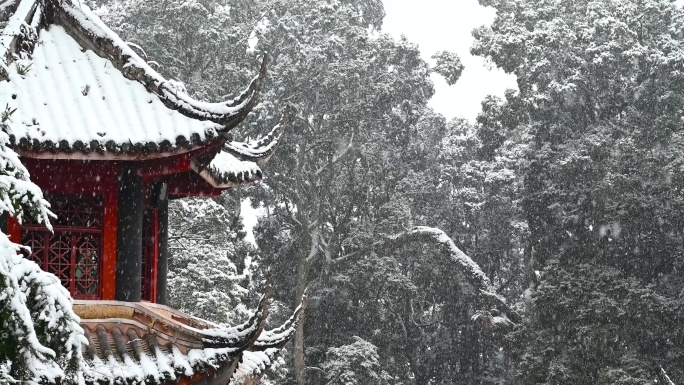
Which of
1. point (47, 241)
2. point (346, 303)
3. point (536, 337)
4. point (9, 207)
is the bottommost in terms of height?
point (9, 207)

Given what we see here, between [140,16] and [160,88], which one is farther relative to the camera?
[140,16]

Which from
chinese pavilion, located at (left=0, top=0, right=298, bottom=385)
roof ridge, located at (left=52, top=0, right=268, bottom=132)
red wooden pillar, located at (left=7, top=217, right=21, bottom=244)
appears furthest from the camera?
roof ridge, located at (left=52, top=0, right=268, bottom=132)

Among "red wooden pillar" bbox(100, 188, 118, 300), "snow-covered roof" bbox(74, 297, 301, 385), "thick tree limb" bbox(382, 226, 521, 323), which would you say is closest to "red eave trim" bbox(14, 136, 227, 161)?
"red wooden pillar" bbox(100, 188, 118, 300)

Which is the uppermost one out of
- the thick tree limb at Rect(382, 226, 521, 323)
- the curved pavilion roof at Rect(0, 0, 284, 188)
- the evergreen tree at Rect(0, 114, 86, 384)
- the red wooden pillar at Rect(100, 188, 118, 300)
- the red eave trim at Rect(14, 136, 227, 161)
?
the thick tree limb at Rect(382, 226, 521, 323)

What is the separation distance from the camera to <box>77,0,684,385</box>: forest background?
2455 centimetres

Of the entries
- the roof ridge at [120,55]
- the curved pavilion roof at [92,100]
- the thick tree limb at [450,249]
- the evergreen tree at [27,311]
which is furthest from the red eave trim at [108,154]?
the thick tree limb at [450,249]

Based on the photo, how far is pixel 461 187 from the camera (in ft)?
104

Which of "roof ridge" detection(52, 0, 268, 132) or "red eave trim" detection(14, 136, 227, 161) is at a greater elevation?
"roof ridge" detection(52, 0, 268, 132)

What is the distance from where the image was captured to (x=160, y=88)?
6.79m

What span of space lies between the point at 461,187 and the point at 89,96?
2528 centimetres

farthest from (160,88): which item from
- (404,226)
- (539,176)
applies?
(404,226)

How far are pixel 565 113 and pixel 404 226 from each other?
5083mm

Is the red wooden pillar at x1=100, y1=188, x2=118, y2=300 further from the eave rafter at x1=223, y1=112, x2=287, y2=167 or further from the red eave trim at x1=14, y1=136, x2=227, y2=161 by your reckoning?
the eave rafter at x1=223, y1=112, x2=287, y2=167

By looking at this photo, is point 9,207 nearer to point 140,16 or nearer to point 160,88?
point 160,88
